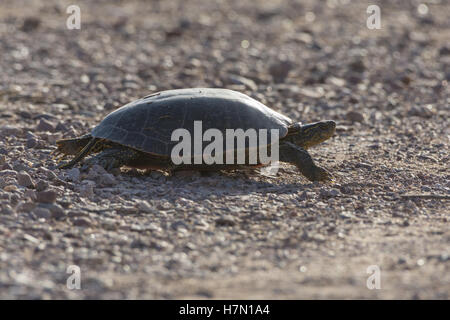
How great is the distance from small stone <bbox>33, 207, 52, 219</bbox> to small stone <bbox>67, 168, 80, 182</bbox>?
758 mm

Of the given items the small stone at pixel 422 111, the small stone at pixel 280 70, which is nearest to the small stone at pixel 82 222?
the small stone at pixel 422 111

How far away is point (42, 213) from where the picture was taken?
15.6 feet

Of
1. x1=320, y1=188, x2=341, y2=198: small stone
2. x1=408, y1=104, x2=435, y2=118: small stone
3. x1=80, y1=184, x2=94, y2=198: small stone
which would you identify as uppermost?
x1=408, y1=104, x2=435, y2=118: small stone

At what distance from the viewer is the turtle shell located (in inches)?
222

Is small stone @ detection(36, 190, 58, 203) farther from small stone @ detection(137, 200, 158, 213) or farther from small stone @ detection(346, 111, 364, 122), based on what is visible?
small stone @ detection(346, 111, 364, 122)

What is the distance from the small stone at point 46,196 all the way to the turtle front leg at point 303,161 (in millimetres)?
1875

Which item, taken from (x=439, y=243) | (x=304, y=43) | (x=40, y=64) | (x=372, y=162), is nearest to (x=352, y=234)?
(x=439, y=243)

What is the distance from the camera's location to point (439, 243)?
4.54 meters

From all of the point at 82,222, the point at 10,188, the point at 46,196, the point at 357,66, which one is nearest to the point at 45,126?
the point at 10,188

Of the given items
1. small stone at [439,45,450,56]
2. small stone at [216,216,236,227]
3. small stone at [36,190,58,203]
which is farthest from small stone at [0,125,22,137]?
small stone at [439,45,450,56]

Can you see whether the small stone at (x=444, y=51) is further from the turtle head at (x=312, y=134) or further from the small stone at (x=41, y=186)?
the small stone at (x=41, y=186)

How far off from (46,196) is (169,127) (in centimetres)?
114

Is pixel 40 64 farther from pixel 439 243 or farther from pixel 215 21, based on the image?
pixel 439 243

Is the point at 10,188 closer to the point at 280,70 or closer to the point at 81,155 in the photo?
the point at 81,155
